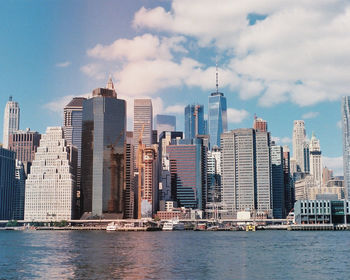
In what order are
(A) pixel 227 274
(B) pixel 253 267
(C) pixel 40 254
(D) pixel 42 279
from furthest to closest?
1. (C) pixel 40 254
2. (B) pixel 253 267
3. (A) pixel 227 274
4. (D) pixel 42 279

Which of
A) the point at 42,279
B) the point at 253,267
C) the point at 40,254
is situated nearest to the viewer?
the point at 42,279

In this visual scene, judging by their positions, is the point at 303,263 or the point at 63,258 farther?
the point at 63,258

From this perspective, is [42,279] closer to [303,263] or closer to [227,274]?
[227,274]

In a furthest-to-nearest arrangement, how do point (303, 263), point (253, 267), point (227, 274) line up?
point (303, 263), point (253, 267), point (227, 274)

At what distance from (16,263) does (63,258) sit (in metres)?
12.1

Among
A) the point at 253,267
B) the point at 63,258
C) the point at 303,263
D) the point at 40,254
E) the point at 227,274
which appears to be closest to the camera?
the point at 227,274

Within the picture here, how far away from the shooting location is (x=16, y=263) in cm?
11419

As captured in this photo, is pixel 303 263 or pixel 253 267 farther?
pixel 303 263

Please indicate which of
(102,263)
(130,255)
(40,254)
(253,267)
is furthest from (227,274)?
(40,254)

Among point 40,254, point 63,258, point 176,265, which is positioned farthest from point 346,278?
point 40,254

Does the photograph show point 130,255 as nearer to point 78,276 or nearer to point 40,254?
point 40,254

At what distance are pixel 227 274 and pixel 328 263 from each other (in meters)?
29.3

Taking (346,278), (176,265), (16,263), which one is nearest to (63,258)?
(16,263)

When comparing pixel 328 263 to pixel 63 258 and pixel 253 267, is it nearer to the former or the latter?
pixel 253 267
